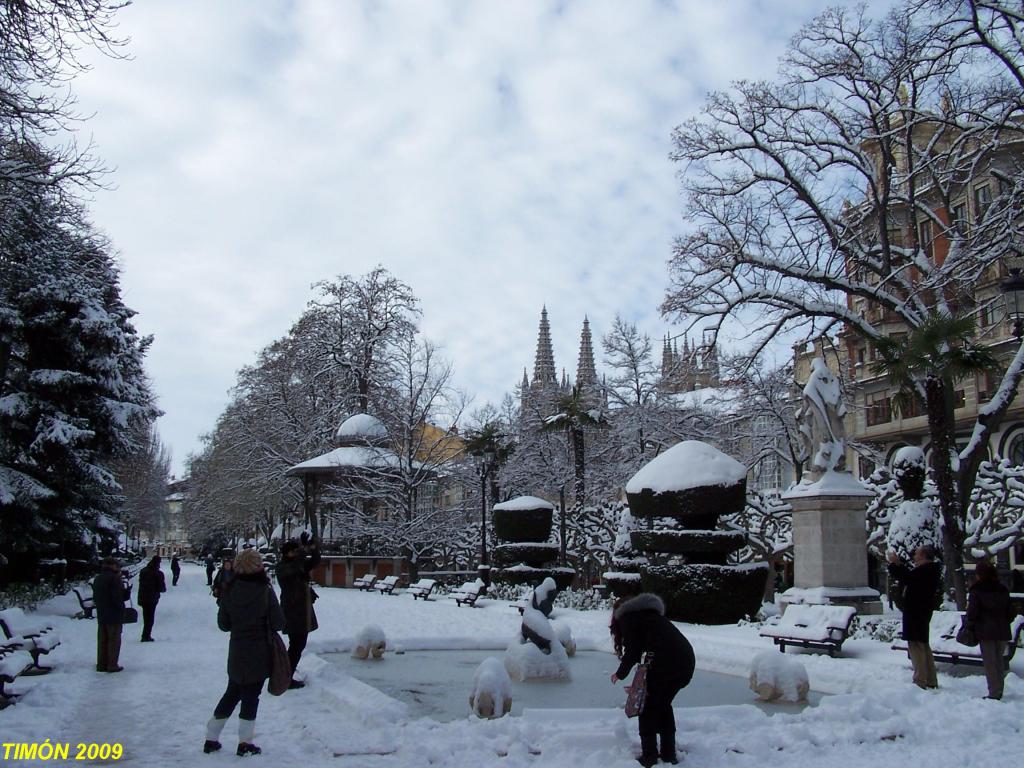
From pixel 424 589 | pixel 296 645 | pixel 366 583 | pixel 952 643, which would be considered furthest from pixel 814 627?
pixel 366 583

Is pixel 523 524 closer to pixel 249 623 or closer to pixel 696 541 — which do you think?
pixel 696 541

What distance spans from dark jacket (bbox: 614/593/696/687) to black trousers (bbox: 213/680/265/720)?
285 centimetres

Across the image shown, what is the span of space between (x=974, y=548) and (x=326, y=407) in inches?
1226

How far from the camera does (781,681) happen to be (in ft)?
34.4

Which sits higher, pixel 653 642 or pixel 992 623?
pixel 653 642

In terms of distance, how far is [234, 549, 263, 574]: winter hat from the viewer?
7.82 metres

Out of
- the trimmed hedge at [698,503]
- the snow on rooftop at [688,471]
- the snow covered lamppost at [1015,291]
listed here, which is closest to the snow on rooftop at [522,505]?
the snow on rooftop at [688,471]

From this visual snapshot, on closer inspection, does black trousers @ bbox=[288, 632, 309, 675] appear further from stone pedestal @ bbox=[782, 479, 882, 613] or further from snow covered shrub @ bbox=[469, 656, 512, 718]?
stone pedestal @ bbox=[782, 479, 882, 613]

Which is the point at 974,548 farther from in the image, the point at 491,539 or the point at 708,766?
the point at 491,539

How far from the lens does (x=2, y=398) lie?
25062mm

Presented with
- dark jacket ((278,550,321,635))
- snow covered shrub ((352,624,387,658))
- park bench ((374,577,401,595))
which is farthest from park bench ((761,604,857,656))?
park bench ((374,577,401,595))

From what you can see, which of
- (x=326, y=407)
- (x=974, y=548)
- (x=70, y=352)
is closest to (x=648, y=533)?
(x=974, y=548)

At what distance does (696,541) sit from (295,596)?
11.2 meters

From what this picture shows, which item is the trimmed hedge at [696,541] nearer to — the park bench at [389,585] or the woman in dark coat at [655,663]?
the woman in dark coat at [655,663]
